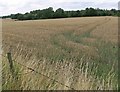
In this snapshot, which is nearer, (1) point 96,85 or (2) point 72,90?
(2) point 72,90

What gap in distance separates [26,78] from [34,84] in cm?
31

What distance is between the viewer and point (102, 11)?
133 meters

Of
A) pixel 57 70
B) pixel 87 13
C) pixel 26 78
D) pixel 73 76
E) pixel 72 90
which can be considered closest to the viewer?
pixel 72 90

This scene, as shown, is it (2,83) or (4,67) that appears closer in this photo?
(2,83)

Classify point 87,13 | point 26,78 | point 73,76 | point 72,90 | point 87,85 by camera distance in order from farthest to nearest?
point 87,13 < point 73,76 < point 26,78 < point 87,85 < point 72,90

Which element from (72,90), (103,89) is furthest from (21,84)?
(103,89)

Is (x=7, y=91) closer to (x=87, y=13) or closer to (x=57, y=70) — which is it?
(x=57, y=70)

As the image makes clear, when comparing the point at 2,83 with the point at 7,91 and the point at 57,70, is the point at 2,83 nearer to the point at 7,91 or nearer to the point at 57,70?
the point at 7,91

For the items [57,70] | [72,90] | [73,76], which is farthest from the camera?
[57,70]

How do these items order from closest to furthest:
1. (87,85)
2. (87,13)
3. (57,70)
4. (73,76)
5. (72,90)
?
(72,90) → (87,85) → (73,76) → (57,70) → (87,13)

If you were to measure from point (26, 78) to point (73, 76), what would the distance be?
1.01m

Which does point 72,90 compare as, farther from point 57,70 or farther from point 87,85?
point 57,70

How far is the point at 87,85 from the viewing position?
18.6ft

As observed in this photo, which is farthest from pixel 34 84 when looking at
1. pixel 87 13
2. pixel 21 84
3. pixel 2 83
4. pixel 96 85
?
pixel 87 13
